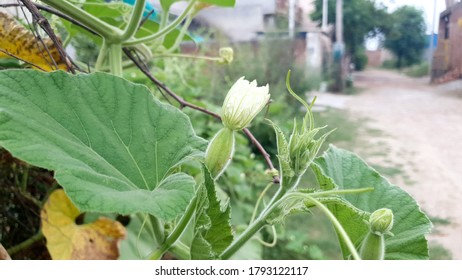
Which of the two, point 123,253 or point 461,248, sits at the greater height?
point 123,253

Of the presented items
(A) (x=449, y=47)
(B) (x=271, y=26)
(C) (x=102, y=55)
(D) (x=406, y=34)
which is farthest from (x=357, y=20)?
(C) (x=102, y=55)

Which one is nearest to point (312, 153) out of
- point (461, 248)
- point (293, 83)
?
point (461, 248)

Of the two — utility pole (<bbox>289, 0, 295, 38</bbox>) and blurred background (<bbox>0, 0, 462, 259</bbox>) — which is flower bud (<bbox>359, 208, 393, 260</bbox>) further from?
utility pole (<bbox>289, 0, 295, 38</bbox>)

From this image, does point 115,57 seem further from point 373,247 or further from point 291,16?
point 291,16

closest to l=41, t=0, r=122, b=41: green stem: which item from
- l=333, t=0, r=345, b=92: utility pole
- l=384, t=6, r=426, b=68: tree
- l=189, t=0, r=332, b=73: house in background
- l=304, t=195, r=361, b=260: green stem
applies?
l=304, t=195, r=361, b=260: green stem
